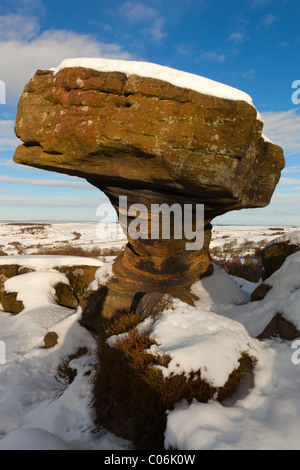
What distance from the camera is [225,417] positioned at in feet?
10.7

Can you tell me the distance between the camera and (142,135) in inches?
233

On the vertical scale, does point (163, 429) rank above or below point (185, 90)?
below

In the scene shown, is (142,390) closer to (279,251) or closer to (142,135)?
(142,135)

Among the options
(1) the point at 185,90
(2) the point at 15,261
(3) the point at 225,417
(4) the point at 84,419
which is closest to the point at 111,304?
(4) the point at 84,419

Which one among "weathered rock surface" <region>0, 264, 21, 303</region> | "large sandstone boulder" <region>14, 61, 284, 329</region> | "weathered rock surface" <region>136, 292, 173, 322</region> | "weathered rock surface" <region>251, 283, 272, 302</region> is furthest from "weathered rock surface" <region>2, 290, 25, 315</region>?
"weathered rock surface" <region>251, 283, 272, 302</region>

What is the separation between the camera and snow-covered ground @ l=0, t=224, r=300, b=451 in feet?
10.1

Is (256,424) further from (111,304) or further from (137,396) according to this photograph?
(111,304)

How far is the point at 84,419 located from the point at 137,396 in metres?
1.49

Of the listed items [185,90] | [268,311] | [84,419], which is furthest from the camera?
[268,311]

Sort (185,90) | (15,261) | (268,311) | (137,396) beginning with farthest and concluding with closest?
(15,261), (268,311), (185,90), (137,396)

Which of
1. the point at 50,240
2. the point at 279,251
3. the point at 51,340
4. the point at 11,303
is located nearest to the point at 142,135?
the point at 279,251

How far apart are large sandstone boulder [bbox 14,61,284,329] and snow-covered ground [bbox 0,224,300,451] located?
316cm

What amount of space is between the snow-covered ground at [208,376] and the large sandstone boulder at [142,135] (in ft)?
10.4

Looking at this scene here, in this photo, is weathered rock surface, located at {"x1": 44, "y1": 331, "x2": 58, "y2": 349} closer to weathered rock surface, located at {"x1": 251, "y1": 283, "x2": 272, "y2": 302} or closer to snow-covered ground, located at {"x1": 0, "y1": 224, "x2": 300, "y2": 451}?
snow-covered ground, located at {"x1": 0, "y1": 224, "x2": 300, "y2": 451}
